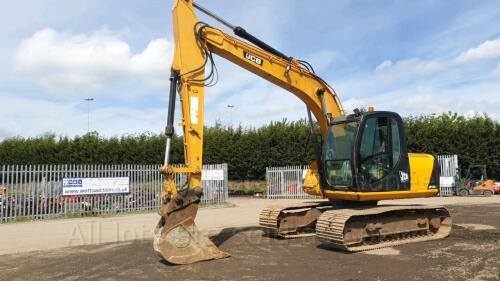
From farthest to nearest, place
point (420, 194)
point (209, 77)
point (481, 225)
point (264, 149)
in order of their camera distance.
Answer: point (264, 149), point (481, 225), point (420, 194), point (209, 77)

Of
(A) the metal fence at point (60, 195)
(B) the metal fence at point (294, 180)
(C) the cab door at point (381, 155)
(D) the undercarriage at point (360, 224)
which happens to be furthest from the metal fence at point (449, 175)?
(C) the cab door at point (381, 155)

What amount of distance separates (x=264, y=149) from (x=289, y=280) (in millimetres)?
25149

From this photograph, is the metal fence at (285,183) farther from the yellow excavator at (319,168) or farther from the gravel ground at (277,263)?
the gravel ground at (277,263)

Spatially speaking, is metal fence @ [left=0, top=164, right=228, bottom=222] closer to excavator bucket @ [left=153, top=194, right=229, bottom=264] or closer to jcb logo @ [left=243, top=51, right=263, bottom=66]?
jcb logo @ [left=243, top=51, right=263, bottom=66]

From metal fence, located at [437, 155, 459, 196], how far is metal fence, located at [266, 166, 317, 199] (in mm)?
7746

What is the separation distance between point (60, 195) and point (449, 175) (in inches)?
822

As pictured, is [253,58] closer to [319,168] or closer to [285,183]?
[319,168]

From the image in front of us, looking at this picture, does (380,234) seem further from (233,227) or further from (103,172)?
(103,172)

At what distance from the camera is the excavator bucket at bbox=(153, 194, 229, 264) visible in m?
8.09

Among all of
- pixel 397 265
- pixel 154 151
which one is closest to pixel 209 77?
pixel 397 265

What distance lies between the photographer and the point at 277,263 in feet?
27.5

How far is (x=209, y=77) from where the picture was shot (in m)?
9.38

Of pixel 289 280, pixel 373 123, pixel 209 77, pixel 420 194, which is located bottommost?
pixel 289 280

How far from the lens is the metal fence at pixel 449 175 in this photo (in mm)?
26594
